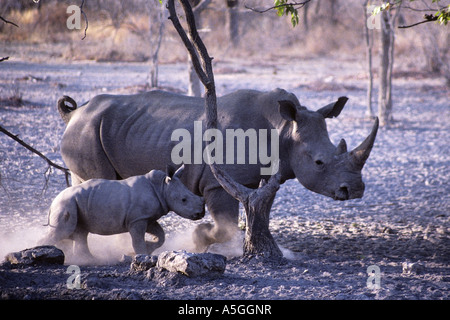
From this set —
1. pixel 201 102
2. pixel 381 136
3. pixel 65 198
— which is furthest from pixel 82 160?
pixel 381 136

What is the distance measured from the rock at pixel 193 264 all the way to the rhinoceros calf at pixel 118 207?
0.80 metres

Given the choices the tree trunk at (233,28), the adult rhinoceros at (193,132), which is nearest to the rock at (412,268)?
the adult rhinoceros at (193,132)

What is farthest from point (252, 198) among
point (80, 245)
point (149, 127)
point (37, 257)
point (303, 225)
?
point (303, 225)

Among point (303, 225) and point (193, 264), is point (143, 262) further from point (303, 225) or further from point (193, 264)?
point (303, 225)

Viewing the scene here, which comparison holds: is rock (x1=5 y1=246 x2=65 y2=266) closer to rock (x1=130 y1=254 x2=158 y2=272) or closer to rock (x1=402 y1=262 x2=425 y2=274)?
rock (x1=130 y1=254 x2=158 y2=272)

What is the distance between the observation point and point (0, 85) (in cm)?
1466

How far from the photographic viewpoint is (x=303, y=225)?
7.46m

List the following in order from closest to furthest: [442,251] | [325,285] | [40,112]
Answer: [325,285]
[442,251]
[40,112]

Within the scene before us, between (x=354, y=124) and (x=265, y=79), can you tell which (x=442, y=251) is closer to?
(x=354, y=124)

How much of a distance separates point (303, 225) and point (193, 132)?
6.46 feet

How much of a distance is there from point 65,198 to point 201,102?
1665mm

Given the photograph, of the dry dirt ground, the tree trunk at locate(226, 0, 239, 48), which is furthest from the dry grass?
the dry dirt ground

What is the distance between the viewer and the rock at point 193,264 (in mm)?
4922

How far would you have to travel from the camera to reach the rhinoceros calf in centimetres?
571
